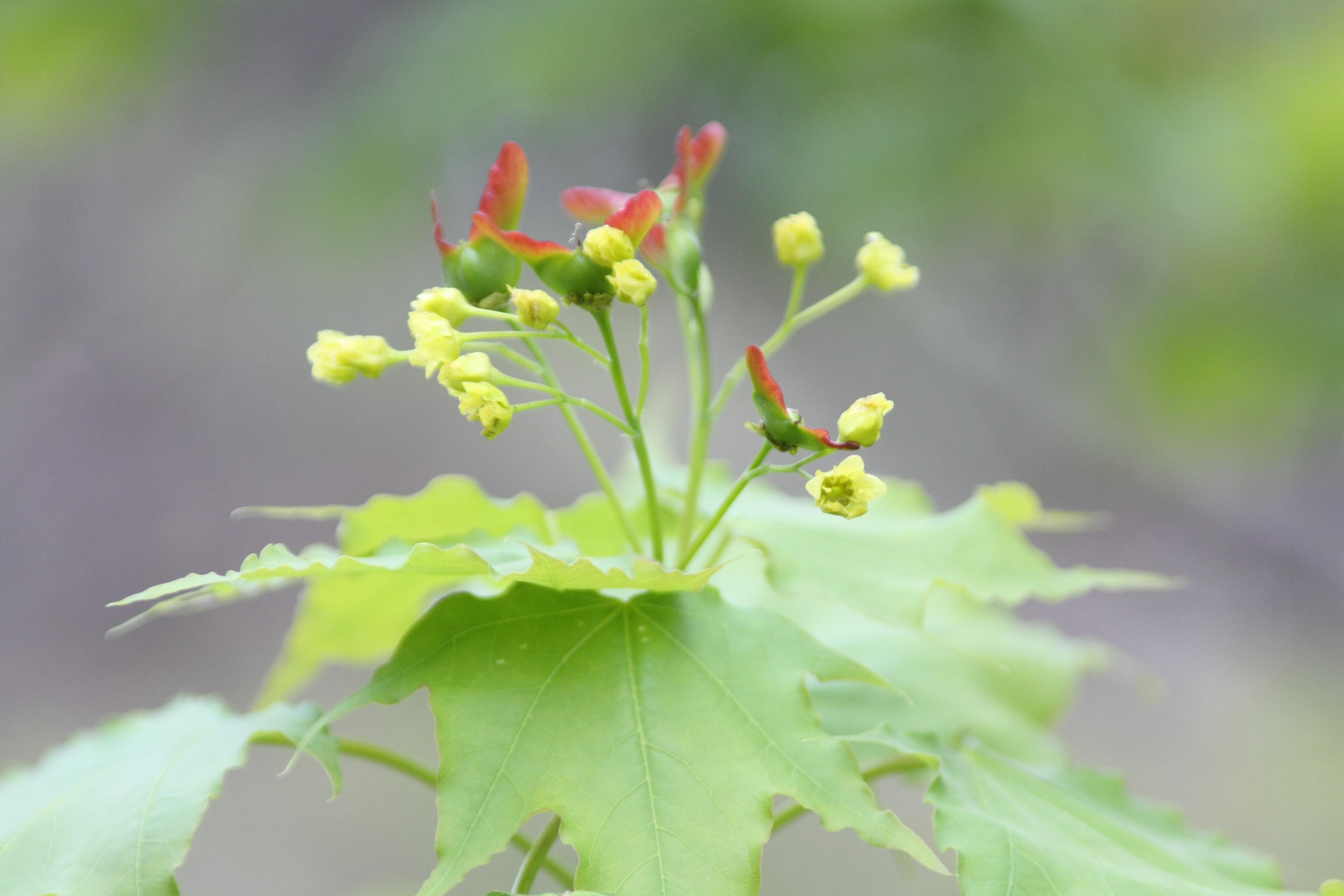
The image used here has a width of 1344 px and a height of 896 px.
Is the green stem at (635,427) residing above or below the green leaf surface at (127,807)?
above

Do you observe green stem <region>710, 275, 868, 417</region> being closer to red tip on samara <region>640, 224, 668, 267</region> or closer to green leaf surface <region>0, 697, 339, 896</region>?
red tip on samara <region>640, 224, 668, 267</region>

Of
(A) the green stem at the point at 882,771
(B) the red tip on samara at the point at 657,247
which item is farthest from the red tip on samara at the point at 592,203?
(A) the green stem at the point at 882,771

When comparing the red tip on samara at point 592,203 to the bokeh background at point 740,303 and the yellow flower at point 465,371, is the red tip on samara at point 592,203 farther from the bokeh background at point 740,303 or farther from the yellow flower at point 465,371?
the bokeh background at point 740,303

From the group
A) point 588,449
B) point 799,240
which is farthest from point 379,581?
point 799,240

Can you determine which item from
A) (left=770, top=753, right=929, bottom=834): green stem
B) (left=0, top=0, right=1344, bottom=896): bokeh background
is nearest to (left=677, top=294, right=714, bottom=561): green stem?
(left=770, top=753, right=929, bottom=834): green stem

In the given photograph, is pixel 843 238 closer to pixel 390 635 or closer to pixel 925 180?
pixel 925 180
